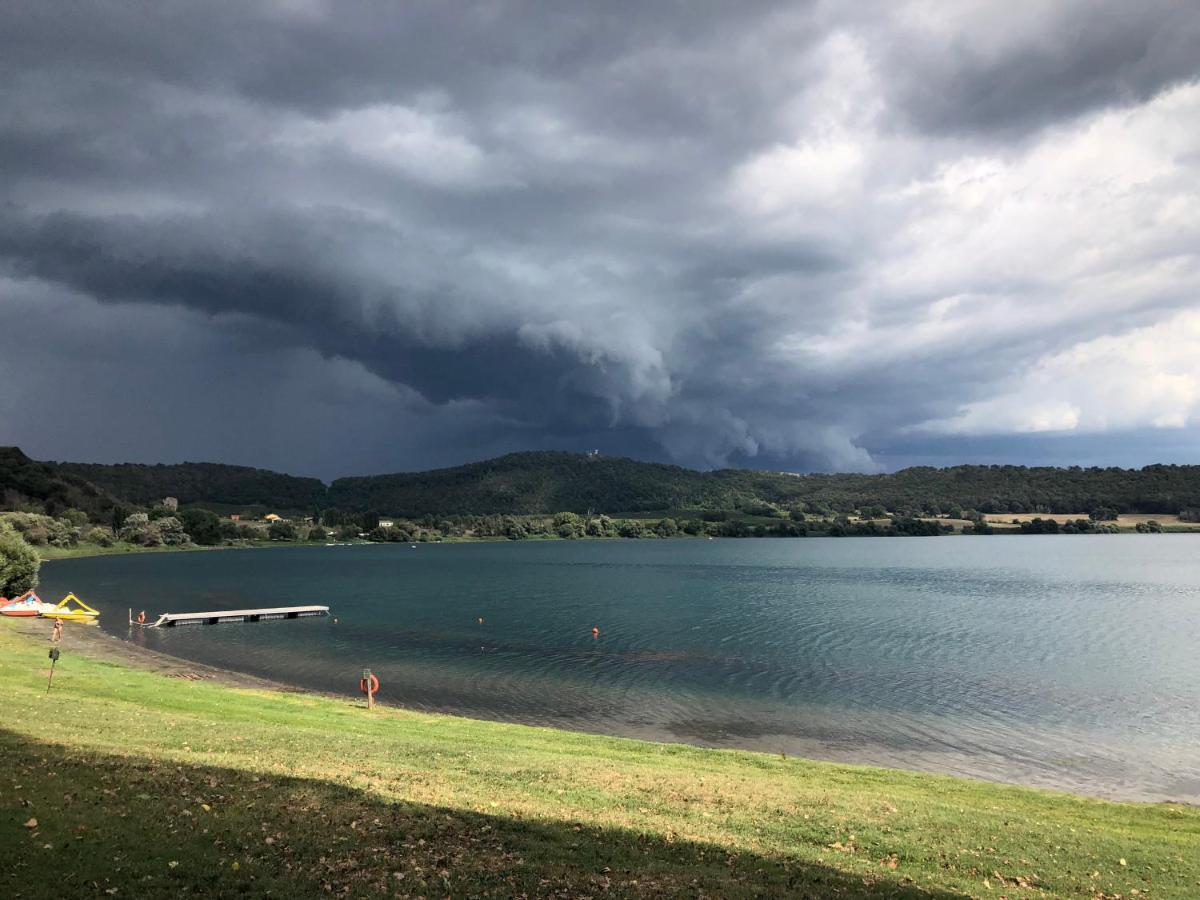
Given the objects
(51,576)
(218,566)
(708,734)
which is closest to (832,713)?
(708,734)

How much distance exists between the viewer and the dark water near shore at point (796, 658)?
35.5 m

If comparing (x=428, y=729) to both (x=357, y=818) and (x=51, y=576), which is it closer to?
(x=357, y=818)

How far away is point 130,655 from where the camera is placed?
54.6m

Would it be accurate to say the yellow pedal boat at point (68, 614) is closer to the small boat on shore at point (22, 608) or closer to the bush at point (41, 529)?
the small boat on shore at point (22, 608)

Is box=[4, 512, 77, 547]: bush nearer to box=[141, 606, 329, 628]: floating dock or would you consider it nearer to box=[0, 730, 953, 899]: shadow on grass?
box=[141, 606, 329, 628]: floating dock

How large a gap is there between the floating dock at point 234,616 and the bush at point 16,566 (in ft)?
42.5

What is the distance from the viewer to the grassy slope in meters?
11.0

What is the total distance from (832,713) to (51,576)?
150214mm

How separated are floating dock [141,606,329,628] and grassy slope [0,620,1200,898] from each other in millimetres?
59865

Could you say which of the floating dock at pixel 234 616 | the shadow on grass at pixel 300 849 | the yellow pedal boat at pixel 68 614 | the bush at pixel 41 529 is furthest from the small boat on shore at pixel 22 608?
the bush at pixel 41 529

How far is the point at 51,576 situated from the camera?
13438 cm

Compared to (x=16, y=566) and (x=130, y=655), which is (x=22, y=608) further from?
(x=130, y=655)

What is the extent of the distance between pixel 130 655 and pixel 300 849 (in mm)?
53724

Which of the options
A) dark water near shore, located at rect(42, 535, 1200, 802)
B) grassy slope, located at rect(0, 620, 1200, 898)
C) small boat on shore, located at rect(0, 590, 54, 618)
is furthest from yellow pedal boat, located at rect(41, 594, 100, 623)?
grassy slope, located at rect(0, 620, 1200, 898)
